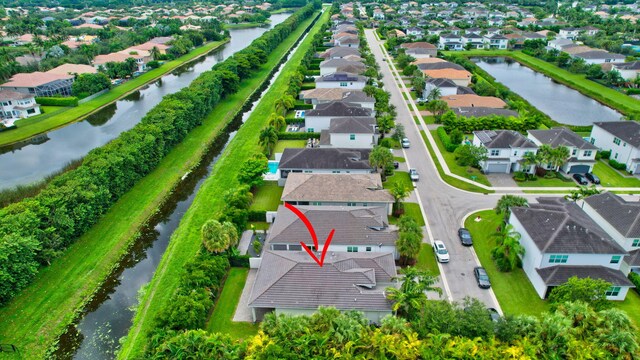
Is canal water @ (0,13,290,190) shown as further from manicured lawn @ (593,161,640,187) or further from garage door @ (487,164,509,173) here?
manicured lawn @ (593,161,640,187)

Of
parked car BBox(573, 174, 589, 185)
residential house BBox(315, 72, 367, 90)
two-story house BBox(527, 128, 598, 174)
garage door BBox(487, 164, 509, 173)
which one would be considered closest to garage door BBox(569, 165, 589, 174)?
two-story house BBox(527, 128, 598, 174)

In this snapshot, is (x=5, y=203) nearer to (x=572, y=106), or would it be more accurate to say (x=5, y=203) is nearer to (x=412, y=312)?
(x=412, y=312)

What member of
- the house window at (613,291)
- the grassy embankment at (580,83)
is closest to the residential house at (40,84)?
the house window at (613,291)

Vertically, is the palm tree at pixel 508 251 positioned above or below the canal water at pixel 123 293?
above

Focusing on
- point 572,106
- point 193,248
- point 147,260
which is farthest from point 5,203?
point 572,106

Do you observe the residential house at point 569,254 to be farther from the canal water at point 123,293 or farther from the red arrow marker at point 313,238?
the canal water at point 123,293
